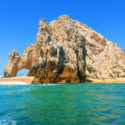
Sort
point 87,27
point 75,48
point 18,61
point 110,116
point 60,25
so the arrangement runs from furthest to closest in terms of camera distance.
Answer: point 87,27 < point 18,61 < point 60,25 < point 75,48 < point 110,116

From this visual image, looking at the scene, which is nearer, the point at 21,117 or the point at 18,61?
the point at 21,117

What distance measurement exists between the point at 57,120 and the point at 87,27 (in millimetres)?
47406

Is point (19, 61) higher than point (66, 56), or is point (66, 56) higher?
point (19, 61)

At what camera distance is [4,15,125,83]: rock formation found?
961 inches

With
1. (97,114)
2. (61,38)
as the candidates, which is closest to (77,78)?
(61,38)

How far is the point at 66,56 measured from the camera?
1011 inches

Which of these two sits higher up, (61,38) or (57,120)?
(61,38)

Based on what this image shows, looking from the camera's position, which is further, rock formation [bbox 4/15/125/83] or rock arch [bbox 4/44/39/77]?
rock arch [bbox 4/44/39/77]

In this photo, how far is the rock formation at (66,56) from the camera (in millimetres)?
24406

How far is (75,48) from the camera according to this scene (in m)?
28.2

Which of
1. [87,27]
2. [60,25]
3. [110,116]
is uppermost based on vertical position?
[87,27]

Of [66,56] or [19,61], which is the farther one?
[19,61]

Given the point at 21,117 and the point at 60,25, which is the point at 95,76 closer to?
the point at 60,25

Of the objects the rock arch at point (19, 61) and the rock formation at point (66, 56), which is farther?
the rock arch at point (19, 61)
